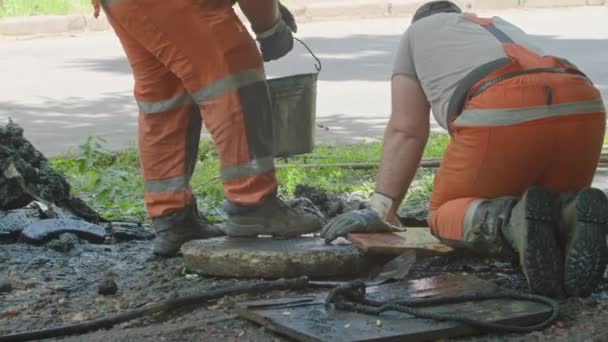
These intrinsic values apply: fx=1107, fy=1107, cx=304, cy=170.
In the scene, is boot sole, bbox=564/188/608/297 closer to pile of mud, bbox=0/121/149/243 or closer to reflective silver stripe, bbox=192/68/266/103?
reflective silver stripe, bbox=192/68/266/103

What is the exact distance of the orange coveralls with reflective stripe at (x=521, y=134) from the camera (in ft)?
12.3

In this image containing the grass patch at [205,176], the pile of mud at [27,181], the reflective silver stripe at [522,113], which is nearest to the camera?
the reflective silver stripe at [522,113]

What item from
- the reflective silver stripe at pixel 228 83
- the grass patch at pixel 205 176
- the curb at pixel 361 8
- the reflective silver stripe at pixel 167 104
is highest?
the reflective silver stripe at pixel 228 83

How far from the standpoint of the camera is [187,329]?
342 cm

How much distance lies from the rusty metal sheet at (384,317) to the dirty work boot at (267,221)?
0.71 metres

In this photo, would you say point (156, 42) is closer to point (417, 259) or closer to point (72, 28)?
point (417, 259)

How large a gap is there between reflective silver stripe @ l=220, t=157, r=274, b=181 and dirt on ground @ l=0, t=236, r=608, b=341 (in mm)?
425

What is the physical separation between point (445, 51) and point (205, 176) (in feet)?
8.89

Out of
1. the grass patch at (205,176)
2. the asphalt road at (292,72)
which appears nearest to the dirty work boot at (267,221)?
the grass patch at (205,176)

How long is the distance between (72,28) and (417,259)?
439 inches

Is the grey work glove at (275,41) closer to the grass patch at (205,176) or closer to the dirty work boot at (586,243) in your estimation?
the grass patch at (205,176)

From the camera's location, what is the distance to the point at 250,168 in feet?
14.1

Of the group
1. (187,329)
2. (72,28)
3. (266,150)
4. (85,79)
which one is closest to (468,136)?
(266,150)

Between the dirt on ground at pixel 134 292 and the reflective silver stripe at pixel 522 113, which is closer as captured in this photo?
the dirt on ground at pixel 134 292
